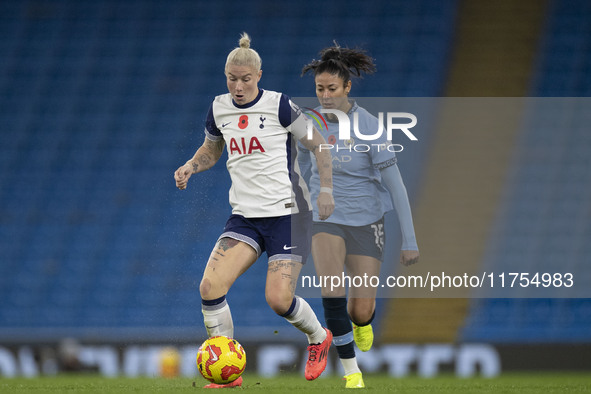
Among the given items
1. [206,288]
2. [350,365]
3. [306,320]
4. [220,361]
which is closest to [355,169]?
[306,320]

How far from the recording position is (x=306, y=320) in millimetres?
5195

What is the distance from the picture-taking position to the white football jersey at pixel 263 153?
16.9 feet

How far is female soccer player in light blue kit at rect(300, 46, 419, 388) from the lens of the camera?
5.68m

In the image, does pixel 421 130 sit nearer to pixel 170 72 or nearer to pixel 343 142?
pixel 343 142

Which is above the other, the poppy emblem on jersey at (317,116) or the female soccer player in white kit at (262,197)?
the poppy emblem on jersey at (317,116)

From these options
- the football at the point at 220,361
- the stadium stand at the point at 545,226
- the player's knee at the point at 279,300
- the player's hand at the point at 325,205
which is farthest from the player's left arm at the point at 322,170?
the stadium stand at the point at 545,226

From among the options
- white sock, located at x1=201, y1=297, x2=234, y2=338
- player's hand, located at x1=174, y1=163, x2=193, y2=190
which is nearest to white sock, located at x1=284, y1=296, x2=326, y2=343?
white sock, located at x1=201, y1=297, x2=234, y2=338

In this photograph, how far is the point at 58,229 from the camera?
1118cm

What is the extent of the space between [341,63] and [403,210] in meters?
0.98

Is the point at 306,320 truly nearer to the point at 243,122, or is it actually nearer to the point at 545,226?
the point at 243,122

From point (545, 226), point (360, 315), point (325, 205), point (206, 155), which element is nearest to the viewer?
point (325, 205)

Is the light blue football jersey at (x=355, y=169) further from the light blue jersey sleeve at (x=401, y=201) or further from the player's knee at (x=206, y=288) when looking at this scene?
the player's knee at (x=206, y=288)

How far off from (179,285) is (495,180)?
3.79 metres

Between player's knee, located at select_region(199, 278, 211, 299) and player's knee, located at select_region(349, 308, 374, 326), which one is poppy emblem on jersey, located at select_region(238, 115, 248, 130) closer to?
player's knee, located at select_region(199, 278, 211, 299)
